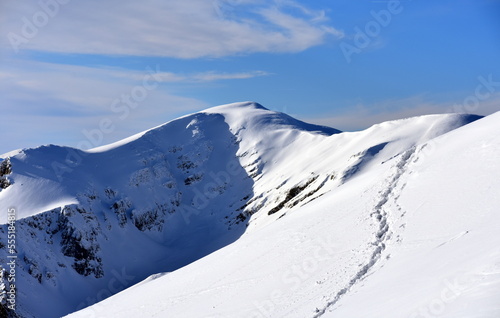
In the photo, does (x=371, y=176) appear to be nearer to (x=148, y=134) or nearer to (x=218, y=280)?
(x=218, y=280)

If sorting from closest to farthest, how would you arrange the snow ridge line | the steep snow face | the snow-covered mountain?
1. the steep snow face
2. the snow-covered mountain
3. the snow ridge line

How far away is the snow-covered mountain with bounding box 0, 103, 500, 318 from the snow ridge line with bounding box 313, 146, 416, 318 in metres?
0.12

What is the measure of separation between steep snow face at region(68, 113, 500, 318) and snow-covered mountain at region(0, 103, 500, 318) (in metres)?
0.11

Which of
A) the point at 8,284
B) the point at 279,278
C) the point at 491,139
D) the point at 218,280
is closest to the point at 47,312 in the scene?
the point at 8,284

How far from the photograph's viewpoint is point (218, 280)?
29641 mm

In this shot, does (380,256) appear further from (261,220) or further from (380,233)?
(261,220)

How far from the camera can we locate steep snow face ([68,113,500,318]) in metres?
15.5

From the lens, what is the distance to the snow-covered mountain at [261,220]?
19.5 metres

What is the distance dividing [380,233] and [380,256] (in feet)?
8.99

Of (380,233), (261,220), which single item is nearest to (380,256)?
(380,233)

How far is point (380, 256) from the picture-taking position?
2244 centimetres

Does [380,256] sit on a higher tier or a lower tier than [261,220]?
higher

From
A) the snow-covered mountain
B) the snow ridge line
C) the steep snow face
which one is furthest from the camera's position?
the snow ridge line

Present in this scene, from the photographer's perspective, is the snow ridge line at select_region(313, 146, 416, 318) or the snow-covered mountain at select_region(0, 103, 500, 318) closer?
A: the snow-covered mountain at select_region(0, 103, 500, 318)
